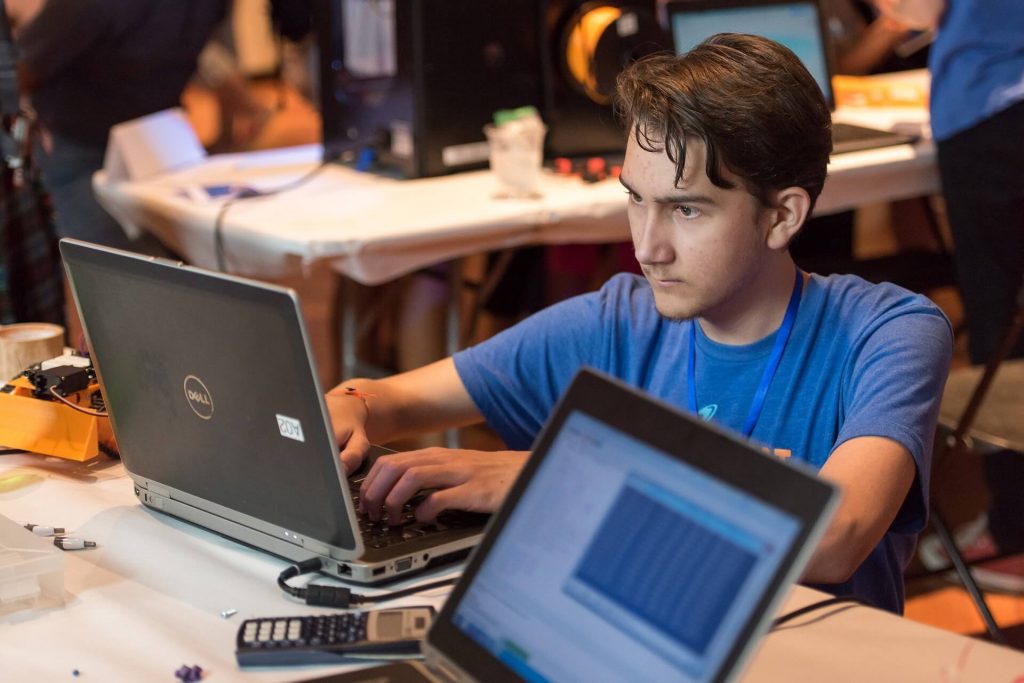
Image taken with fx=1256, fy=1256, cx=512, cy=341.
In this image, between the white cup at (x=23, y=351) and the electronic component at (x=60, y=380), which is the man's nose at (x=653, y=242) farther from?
the white cup at (x=23, y=351)

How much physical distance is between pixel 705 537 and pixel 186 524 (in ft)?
2.34

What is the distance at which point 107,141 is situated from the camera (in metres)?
3.22

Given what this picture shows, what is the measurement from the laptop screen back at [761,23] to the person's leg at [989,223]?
45 cm

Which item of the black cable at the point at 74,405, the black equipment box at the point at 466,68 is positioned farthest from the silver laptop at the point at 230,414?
the black equipment box at the point at 466,68

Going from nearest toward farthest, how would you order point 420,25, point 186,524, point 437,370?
point 186,524
point 437,370
point 420,25

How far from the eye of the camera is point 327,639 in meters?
1.09

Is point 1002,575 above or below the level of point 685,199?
below

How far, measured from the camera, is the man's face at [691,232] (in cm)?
136

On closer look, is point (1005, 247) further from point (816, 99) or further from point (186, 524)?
point (186, 524)

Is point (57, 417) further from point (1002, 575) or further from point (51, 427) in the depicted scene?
point (1002, 575)

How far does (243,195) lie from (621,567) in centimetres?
204

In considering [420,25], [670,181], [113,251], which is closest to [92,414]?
[113,251]

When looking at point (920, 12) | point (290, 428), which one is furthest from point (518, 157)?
point (290, 428)

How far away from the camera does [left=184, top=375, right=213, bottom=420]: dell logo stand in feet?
3.92
